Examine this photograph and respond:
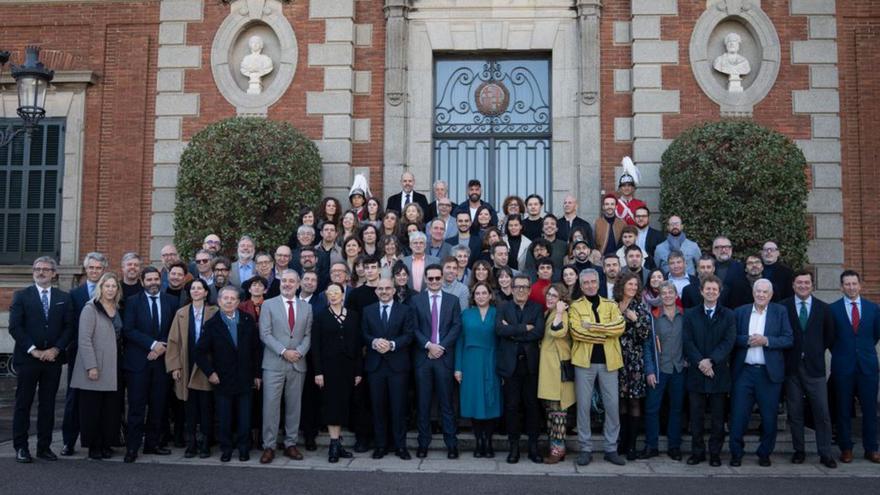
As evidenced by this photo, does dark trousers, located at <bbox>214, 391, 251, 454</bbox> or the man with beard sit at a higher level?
the man with beard

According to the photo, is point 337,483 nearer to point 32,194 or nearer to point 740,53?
point 32,194

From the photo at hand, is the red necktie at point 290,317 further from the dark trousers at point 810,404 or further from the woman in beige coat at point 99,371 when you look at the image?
the dark trousers at point 810,404

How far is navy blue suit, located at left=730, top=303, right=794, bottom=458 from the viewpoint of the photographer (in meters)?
7.81

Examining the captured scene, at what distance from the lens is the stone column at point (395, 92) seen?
12.6 metres

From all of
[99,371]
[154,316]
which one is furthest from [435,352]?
[99,371]

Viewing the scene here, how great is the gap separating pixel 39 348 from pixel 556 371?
196 inches

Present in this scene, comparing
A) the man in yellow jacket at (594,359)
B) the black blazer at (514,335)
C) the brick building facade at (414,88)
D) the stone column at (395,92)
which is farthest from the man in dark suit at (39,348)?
the stone column at (395,92)

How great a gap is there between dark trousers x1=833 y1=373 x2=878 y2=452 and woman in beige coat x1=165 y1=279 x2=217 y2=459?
20.6 ft

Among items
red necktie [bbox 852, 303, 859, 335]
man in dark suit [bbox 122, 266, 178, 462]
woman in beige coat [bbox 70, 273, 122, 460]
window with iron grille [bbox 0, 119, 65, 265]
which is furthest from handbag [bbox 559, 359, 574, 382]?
window with iron grille [bbox 0, 119, 65, 265]

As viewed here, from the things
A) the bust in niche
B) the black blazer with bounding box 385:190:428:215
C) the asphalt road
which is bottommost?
the asphalt road

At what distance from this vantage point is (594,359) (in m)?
7.91

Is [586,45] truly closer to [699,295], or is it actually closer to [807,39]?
[807,39]

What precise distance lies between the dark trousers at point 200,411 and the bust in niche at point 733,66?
8.73 meters

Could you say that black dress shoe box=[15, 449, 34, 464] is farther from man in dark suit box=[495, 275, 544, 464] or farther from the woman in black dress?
man in dark suit box=[495, 275, 544, 464]
